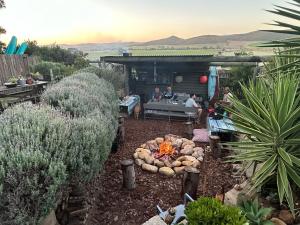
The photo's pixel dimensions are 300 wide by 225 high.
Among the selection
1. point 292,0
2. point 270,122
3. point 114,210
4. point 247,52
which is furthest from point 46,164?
point 247,52

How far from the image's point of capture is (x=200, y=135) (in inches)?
369

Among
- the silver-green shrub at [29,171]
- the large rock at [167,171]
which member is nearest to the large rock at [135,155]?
the large rock at [167,171]

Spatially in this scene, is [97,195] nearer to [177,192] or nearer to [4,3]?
[177,192]

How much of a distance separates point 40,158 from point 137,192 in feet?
9.73

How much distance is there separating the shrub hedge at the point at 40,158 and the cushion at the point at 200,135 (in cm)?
511

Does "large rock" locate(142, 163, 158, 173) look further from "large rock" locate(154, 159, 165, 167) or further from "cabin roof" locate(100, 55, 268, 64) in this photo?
"cabin roof" locate(100, 55, 268, 64)

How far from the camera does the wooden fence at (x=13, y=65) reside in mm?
14242

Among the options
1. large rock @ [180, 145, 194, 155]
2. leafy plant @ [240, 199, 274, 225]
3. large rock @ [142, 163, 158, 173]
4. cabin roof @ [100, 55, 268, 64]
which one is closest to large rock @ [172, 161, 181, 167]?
large rock @ [142, 163, 158, 173]

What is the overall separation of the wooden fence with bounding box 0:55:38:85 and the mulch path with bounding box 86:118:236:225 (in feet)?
34.1

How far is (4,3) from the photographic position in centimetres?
1526

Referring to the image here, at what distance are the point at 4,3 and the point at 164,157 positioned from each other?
Result: 1463 centimetres

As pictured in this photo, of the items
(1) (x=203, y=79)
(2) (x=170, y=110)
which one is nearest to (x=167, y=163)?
(2) (x=170, y=110)

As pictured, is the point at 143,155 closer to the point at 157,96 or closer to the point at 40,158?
the point at 40,158

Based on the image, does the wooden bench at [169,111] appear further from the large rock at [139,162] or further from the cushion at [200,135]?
the large rock at [139,162]
